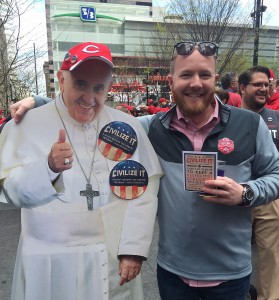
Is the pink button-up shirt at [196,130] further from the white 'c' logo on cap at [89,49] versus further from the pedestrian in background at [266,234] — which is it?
the pedestrian in background at [266,234]

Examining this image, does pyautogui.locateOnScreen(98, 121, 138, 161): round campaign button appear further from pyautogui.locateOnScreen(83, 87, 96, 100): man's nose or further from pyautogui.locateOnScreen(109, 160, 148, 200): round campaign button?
pyautogui.locateOnScreen(83, 87, 96, 100): man's nose

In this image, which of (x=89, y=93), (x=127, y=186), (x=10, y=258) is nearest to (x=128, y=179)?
(x=127, y=186)

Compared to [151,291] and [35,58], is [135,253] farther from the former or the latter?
[35,58]

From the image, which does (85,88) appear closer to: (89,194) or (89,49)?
(89,49)

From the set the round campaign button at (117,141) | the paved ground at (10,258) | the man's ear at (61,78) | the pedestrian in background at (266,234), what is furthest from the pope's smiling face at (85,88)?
the paved ground at (10,258)

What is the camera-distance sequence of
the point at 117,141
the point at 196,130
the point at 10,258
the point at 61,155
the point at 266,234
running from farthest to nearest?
the point at 10,258 → the point at 266,234 → the point at 196,130 → the point at 117,141 → the point at 61,155

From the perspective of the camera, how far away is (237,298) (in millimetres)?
1739

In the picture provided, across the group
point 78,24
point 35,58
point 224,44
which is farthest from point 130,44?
point 35,58

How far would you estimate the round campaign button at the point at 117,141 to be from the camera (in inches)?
62.0

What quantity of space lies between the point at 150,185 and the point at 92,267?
1.54ft

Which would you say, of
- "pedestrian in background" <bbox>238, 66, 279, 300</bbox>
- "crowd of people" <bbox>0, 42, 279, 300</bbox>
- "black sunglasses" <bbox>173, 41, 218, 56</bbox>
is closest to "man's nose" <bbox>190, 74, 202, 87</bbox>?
"crowd of people" <bbox>0, 42, 279, 300</bbox>

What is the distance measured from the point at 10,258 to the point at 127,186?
2770mm

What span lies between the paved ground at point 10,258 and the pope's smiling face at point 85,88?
210 centimetres

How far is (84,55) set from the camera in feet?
4.88
